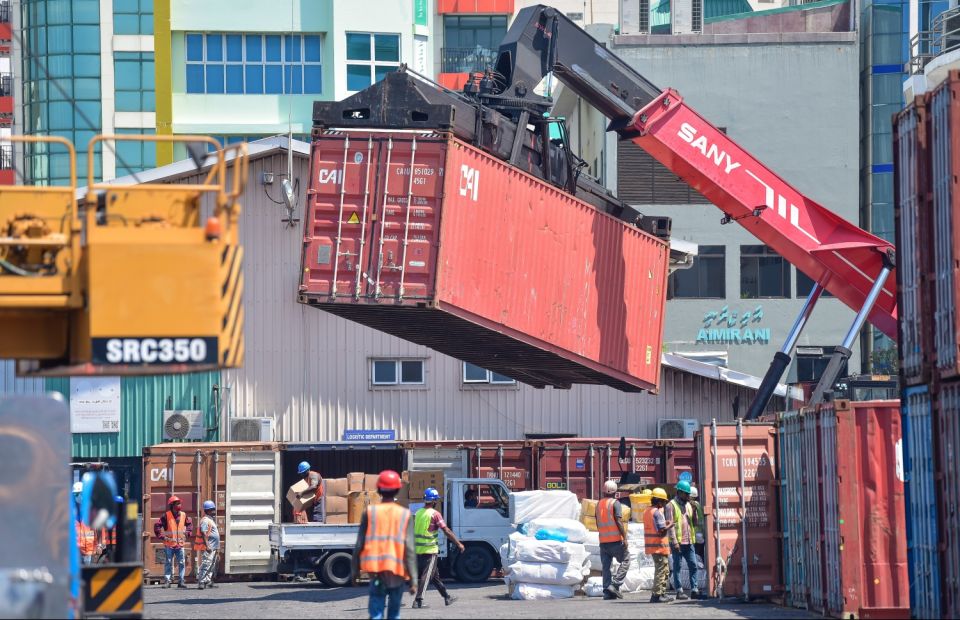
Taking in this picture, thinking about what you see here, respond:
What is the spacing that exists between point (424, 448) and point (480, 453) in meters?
1.03

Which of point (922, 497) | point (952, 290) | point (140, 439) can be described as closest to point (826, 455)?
point (922, 497)

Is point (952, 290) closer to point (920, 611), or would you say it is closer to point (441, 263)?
point (920, 611)

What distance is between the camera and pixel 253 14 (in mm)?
51000

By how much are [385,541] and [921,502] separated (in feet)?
16.9

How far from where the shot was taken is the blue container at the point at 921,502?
45.0 ft

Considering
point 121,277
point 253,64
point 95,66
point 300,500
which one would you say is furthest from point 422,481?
point 95,66

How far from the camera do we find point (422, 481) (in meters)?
26.5

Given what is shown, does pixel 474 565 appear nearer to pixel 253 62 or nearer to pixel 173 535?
pixel 173 535

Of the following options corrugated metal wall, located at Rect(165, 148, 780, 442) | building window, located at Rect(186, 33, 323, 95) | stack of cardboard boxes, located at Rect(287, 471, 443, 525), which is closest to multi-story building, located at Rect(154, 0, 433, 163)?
building window, located at Rect(186, 33, 323, 95)

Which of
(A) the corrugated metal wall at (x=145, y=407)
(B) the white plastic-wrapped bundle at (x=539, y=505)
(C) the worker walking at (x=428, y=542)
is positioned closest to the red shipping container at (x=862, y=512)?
A: (C) the worker walking at (x=428, y=542)

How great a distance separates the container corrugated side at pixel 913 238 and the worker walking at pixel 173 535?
44.3ft

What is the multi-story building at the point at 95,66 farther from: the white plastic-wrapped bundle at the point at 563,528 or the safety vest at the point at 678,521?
the safety vest at the point at 678,521

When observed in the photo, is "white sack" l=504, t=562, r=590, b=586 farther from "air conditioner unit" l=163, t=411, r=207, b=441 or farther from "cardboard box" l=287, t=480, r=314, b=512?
"air conditioner unit" l=163, t=411, r=207, b=441

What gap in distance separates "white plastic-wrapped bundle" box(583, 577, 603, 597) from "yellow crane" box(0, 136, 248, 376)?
37.5ft
